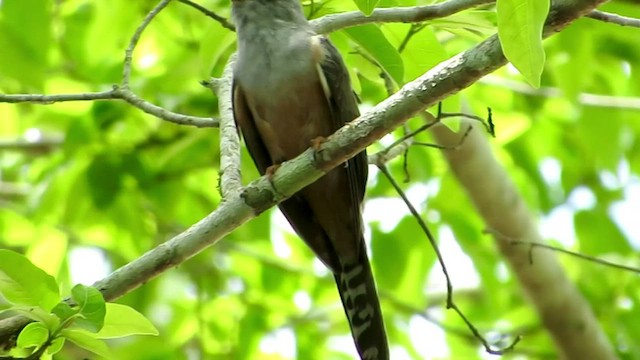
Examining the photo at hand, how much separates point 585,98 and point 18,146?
11.9 feet

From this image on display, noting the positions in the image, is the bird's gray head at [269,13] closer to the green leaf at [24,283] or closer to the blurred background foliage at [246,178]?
the blurred background foliage at [246,178]

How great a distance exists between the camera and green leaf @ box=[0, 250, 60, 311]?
2486 mm

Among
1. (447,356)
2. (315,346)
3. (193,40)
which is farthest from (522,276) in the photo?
(193,40)

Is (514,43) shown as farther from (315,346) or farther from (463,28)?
(315,346)

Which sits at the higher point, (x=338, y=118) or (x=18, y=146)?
(x=18, y=146)

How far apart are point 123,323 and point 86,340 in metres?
0.11

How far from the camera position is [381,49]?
3.16 meters

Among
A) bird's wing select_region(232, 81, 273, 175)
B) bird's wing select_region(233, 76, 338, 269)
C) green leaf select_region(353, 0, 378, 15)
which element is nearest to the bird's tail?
bird's wing select_region(233, 76, 338, 269)

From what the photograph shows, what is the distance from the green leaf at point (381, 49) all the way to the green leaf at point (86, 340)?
52.4 inches

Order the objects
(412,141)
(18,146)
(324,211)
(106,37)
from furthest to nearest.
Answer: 1. (18,146)
2. (106,37)
3. (324,211)
4. (412,141)

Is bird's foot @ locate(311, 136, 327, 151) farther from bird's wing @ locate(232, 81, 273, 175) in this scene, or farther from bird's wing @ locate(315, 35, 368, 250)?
bird's wing @ locate(232, 81, 273, 175)

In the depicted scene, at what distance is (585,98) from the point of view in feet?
16.9

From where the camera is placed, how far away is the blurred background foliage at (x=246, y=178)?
4.80m

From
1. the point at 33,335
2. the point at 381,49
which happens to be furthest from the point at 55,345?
the point at 381,49
